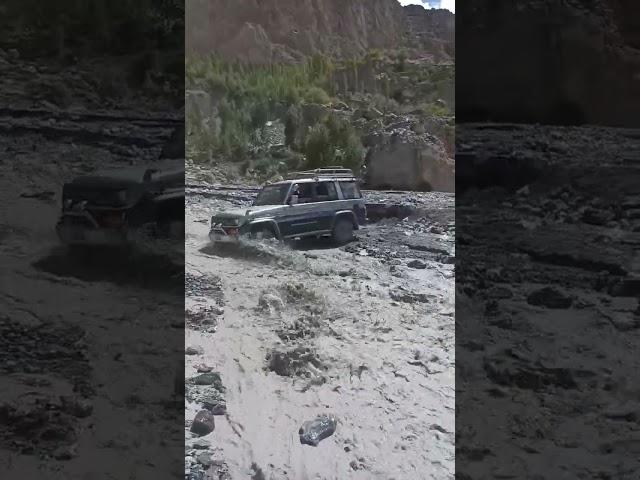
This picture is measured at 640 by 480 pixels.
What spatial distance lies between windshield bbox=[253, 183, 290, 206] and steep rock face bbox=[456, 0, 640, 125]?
33.2 inches

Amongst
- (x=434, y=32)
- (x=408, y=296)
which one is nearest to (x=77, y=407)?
(x=408, y=296)

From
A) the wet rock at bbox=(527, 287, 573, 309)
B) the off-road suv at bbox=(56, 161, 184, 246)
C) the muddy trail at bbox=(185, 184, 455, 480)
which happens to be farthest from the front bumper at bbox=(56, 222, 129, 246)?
the wet rock at bbox=(527, 287, 573, 309)

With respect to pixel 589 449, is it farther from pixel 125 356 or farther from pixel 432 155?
pixel 125 356

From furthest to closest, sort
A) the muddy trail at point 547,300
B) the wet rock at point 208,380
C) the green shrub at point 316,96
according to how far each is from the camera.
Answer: the green shrub at point 316,96
the wet rock at point 208,380
the muddy trail at point 547,300

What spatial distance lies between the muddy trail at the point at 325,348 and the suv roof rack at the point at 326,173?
0.14m

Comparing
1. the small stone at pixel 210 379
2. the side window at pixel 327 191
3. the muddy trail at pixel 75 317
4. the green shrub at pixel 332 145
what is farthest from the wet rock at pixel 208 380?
the green shrub at pixel 332 145

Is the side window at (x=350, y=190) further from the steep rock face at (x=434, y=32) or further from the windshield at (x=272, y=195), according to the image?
the steep rock face at (x=434, y=32)

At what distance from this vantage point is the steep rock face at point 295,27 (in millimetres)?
2441

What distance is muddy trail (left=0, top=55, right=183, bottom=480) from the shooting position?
227 centimetres

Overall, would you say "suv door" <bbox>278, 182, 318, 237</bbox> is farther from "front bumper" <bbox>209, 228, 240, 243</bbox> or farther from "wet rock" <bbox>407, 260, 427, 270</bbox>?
"wet rock" <bbox>407, 260, 427, 270</bbox>

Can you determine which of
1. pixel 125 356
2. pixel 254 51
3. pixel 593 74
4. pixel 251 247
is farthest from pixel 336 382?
pixel 593 74

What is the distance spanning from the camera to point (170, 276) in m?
2.37

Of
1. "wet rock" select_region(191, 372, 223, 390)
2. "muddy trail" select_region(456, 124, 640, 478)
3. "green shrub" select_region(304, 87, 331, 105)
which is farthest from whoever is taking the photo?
"green shrub" select_region(304, 87, 331, 105)

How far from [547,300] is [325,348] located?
2.91 feet
